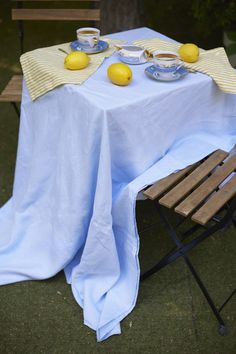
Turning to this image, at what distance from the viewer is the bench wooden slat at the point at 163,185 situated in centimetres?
195

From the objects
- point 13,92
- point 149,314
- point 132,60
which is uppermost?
point 132,60

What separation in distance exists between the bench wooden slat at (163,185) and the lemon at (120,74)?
0.48 meters

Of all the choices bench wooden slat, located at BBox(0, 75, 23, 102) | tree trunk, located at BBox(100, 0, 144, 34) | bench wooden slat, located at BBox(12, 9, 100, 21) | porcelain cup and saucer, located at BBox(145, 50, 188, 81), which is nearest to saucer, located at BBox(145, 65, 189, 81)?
porcelain cup and saucer, located at BBox(145, 50, 188, 81)

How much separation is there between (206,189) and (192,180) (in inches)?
3.3

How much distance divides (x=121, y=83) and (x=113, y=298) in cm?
104

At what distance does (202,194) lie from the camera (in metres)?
1.97

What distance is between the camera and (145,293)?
7.62ft

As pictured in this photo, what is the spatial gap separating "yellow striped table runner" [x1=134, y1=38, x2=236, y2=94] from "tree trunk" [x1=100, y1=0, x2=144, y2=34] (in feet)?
4.76

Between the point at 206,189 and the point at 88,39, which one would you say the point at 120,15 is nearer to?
the point at 88,39

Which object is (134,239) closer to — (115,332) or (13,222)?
(115,332)

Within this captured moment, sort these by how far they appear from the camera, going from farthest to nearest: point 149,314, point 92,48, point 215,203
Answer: point 92,48, point 149,314, point 215,203

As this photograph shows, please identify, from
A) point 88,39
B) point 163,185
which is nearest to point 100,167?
point 163,185

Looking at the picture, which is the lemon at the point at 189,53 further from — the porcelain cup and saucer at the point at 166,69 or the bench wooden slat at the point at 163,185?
the bench wooden slat at the point at 163,185

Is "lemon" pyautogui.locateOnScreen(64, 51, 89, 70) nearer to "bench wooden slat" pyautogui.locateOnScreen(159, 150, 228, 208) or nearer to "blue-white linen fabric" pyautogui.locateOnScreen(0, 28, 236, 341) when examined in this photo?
"blue-white linen fabric" pyautogui.locateOnScreen(0, 28, 236, 341)
